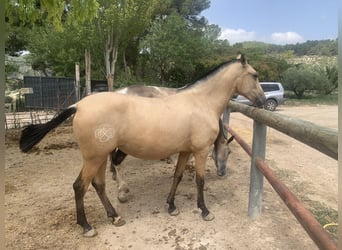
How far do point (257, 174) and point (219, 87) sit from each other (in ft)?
3.25

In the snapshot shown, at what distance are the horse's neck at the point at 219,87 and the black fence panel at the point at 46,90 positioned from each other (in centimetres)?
1079

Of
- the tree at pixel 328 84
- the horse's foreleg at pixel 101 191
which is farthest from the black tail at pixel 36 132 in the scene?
the tree at pixel 328 84

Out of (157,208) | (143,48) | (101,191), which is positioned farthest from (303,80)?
(101,191)

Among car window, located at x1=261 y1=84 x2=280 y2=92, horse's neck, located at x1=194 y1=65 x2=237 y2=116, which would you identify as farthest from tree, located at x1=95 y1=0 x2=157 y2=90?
horse's neck, located at x1=194 y1=65 x2=237 y2=116

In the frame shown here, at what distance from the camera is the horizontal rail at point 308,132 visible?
1.34m

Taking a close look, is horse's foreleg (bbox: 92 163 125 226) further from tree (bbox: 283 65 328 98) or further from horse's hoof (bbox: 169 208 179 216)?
tree (bbox: 283 65 328 98)

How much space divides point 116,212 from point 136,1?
12.9 m

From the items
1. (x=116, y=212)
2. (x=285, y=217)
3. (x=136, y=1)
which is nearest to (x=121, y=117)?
(x=116, y=212)

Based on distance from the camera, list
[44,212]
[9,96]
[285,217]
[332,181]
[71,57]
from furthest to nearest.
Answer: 1. [71,57]
2. [9,96]
3. [332,181]
4. [44,212]
5. [285,217]

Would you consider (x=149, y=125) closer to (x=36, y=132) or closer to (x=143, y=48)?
(x=36, y=132)

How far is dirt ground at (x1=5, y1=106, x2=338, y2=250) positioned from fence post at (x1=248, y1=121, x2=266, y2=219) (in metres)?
0.10

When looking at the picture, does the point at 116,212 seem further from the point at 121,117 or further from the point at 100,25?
the point at 100,25

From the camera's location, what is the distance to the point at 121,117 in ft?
8.52

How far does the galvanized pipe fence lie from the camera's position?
4.71 ft
